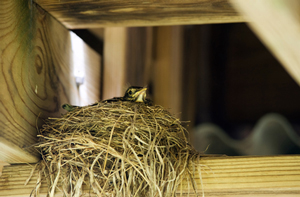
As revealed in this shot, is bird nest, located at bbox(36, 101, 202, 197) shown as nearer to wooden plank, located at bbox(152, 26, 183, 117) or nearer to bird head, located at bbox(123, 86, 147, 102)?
bird head, located at bbox(123, 86, 147, 102)

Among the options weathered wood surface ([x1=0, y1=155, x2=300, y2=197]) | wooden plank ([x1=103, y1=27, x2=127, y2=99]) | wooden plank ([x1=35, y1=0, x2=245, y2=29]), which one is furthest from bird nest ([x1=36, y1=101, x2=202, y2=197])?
wooden plank ([x1=103, y1=27, x2=127, y2=99])

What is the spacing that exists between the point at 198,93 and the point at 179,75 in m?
0.20

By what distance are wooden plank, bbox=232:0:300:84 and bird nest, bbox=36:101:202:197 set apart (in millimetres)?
734

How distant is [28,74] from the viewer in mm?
1523

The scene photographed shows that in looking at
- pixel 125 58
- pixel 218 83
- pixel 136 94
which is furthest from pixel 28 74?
pixel 218 83

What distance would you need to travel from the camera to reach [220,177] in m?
1.37

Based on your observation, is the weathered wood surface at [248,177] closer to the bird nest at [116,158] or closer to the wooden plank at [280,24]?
the bird nest at [116,158]

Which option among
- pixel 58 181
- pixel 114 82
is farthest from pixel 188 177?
pixel 114 82

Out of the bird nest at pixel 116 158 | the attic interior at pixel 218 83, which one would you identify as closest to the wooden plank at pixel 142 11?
the bird nest at pixel 116 158

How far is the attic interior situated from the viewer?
9.11ft

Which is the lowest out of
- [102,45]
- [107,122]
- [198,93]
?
[198,93]

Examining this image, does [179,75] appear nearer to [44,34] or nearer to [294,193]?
[44,34]

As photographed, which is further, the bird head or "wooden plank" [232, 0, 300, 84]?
the bird head

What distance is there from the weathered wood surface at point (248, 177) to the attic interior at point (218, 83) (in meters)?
1.34
